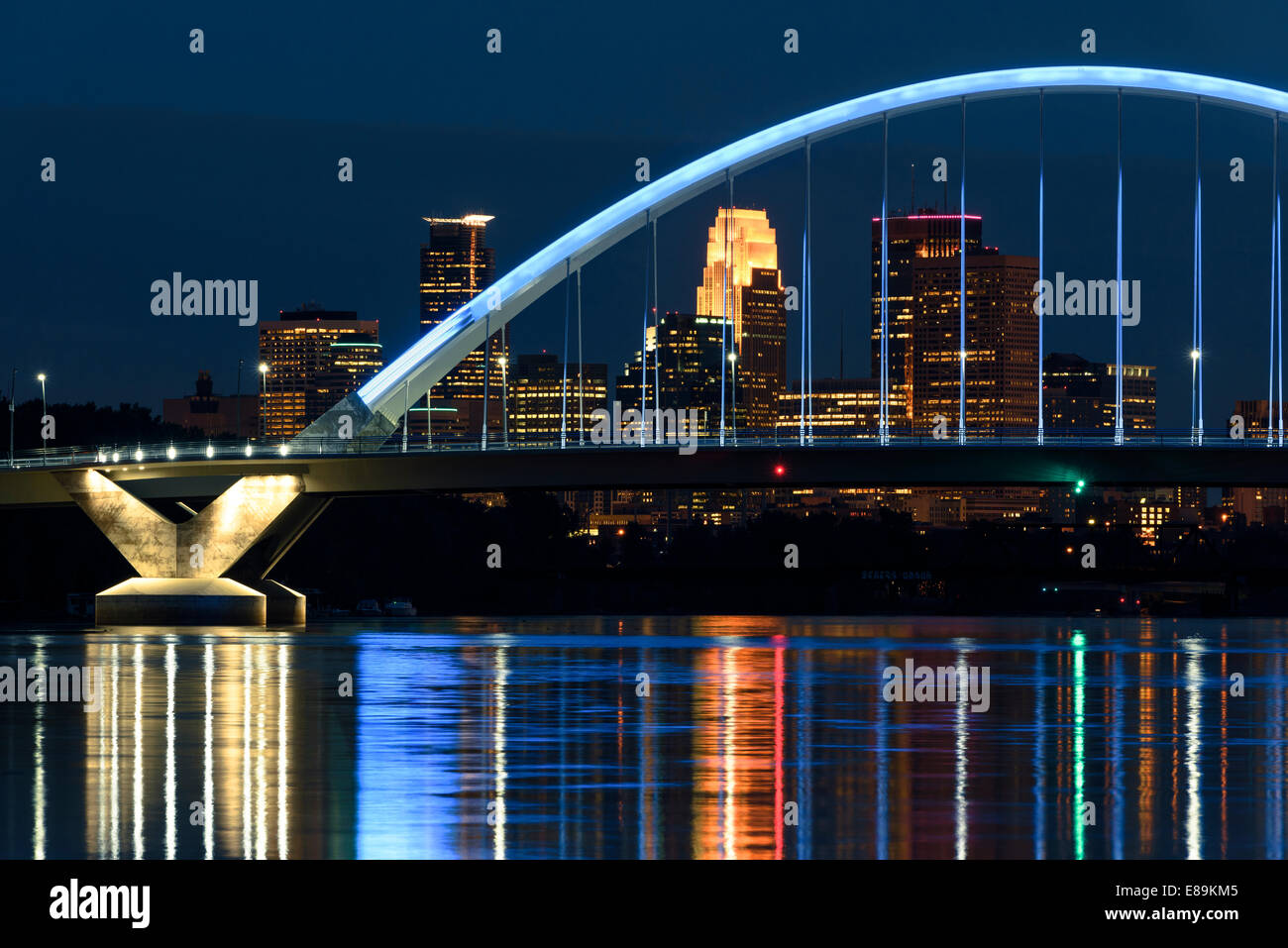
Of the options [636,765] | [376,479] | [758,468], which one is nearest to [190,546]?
[376,479]

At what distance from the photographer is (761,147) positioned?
90.2 m

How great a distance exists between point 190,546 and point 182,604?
2.66 meters

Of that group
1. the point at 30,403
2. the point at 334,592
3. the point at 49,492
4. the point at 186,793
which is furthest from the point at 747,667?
the point at 30,403

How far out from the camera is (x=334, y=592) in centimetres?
13388

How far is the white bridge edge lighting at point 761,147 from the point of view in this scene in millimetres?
89062

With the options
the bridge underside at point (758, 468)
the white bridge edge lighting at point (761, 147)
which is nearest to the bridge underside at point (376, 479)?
the bridge underside at point (758, 468)

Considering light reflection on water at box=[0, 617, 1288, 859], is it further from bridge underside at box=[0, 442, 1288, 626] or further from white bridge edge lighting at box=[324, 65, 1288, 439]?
white bridge edge lighting at box=[324, 65, 1288, 439]

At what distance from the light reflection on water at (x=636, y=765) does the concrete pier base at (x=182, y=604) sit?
3944 cm

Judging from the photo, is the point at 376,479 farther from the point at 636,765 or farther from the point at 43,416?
the point at 636,765

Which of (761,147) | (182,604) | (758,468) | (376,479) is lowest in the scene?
(182,604)

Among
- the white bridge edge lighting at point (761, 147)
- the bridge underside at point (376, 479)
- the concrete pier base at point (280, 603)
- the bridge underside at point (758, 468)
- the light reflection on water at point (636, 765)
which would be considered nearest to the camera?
the light reflection on water at point (636, 765)

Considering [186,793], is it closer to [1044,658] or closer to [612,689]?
[612,689]

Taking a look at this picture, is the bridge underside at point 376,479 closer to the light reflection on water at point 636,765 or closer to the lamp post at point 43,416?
the lamp post at point 43,416
